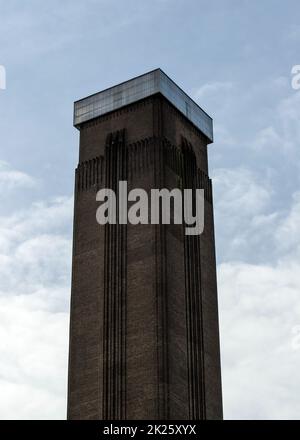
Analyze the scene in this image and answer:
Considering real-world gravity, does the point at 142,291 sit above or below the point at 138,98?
below

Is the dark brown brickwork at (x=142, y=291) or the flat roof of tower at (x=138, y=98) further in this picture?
the flat roof of tower at (x=138, y=98)

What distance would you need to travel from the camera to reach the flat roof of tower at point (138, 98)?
241ft

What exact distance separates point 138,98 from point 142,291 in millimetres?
15918

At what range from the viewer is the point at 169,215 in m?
69.1

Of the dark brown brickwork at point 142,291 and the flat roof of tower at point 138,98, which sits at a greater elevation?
the flat roof of tower at point 138,98

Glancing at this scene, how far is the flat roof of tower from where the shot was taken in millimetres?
73500

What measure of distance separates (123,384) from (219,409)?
27.7ft

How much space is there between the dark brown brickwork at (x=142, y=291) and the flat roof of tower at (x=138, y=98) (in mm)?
647

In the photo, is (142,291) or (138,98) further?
(138,98)

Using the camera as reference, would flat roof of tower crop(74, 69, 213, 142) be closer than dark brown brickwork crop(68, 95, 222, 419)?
No

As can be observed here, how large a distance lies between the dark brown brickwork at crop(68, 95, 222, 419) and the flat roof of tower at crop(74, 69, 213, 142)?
65 cm

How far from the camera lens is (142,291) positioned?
66.1 meters
